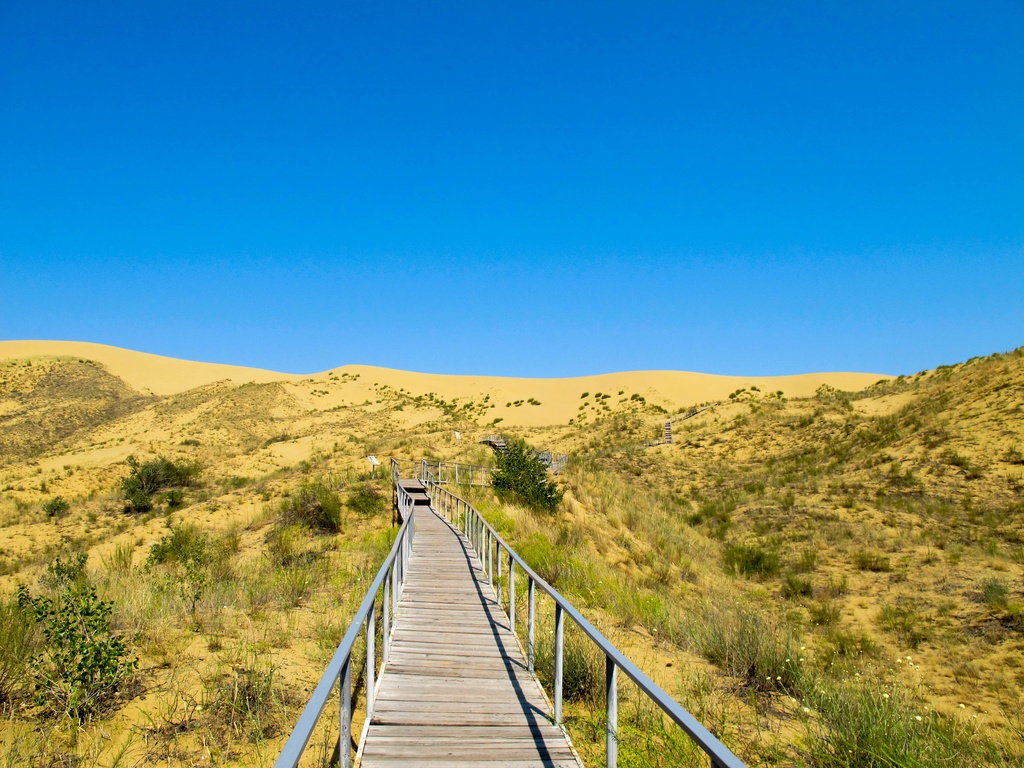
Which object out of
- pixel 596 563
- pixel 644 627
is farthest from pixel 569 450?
pixel 644 627

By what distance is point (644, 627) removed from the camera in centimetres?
931

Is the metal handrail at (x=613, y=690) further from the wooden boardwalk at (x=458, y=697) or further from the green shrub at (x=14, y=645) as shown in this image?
the green shrub at (x=14, y=645)

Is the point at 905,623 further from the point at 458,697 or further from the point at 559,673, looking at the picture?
the point at 458,697

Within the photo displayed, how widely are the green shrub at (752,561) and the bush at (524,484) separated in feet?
16.9

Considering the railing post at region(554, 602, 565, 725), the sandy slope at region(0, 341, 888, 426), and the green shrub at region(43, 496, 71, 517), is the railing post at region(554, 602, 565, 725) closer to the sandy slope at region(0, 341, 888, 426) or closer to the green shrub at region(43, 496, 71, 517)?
the green shrub at region(43, 496, 71, 517)

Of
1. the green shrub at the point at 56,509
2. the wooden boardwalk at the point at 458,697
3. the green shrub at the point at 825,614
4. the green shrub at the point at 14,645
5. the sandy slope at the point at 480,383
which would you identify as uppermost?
the sandy slope at the point at 480,383

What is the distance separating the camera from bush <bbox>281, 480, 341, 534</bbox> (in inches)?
731

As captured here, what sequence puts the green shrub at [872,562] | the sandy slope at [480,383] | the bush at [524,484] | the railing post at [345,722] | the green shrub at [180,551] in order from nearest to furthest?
1. the railing post at [345,722]
2. the green shrub at [180,551]
3. the green shrub at [872,562]
4. the bush at [524,484]
5. the sandy slope at [480,383]

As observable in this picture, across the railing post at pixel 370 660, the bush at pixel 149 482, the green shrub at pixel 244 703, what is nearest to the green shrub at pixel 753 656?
the railing post at pixel 370 660

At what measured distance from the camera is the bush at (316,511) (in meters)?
18.6

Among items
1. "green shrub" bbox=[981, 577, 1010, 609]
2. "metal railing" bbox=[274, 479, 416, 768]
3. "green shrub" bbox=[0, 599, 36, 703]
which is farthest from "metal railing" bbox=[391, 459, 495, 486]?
"metal railing" bbox=[274, 479, 416, 768]

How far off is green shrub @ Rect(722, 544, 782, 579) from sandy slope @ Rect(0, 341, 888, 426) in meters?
45.8

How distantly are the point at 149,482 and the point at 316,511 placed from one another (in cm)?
1320

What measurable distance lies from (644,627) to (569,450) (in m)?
34.7
